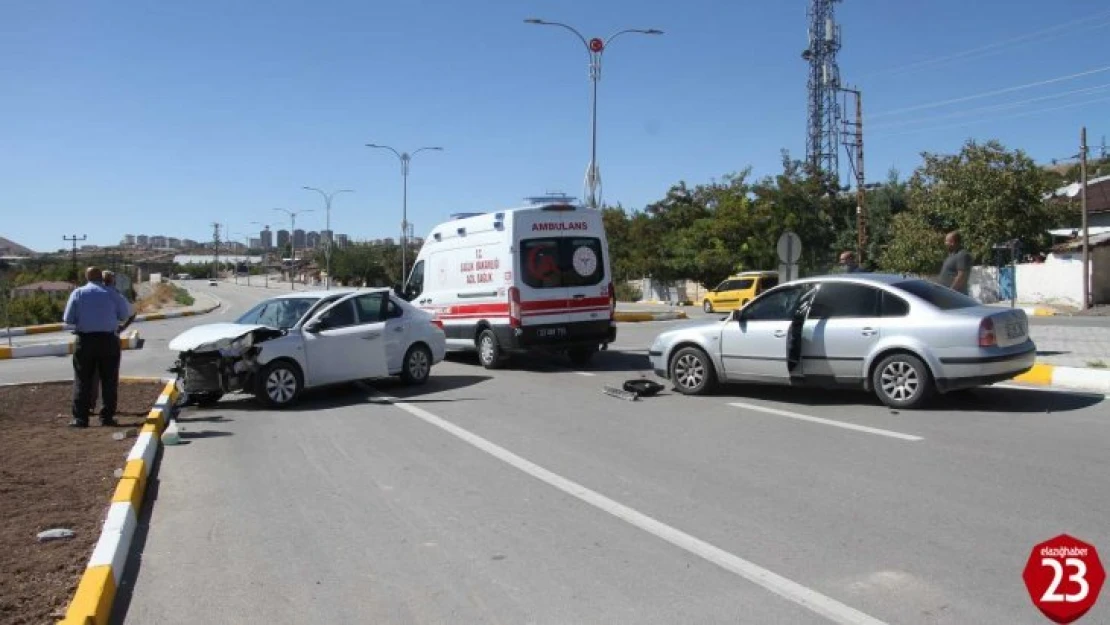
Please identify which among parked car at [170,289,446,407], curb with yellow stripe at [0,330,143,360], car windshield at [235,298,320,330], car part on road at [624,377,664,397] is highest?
car windshield at [235,298,320,330]

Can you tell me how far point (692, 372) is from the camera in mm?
11086

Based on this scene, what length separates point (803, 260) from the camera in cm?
5188

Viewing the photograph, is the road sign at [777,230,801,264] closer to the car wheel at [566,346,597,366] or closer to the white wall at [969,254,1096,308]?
the car wheel at [566,346,597,366]

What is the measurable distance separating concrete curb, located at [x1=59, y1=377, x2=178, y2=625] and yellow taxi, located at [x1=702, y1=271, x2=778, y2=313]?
29439 millimetres

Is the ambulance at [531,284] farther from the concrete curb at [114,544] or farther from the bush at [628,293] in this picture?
the bush at [628,293]

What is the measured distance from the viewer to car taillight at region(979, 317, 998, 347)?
350 inches

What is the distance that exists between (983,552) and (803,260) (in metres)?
48.9

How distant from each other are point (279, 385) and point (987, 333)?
27.7 ft

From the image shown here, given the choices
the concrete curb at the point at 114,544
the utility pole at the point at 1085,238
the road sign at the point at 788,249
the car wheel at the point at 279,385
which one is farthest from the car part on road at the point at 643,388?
the utility pole at the point at 1085,238

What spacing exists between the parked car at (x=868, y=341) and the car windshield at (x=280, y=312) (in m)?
5.41

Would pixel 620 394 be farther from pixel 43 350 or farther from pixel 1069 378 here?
pixel 43 350

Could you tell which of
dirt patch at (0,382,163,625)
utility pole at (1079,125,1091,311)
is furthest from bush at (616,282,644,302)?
dirt patch at (0,382,163,625)

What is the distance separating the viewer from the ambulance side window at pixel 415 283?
1694 cm

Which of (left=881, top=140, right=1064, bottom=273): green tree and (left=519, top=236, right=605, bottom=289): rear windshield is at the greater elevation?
(left=881, top=140, right=1064, bottom=273): green tree
